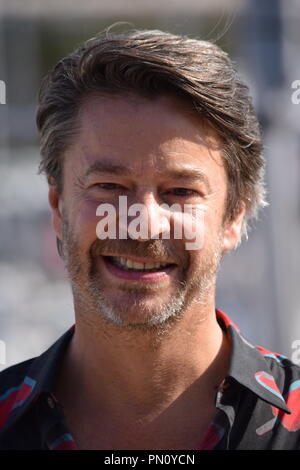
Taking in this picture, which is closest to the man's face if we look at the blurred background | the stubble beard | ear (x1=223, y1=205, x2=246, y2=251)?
the stubble beard

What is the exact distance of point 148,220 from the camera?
197 centimetres

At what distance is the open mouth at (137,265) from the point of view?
2.02 meters

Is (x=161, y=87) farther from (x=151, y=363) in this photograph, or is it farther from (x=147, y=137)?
(x=151, y=363)

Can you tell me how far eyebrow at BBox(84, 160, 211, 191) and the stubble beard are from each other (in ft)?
0.60

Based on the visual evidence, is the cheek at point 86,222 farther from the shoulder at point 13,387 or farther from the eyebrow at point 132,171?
the shoulder at point 13,387

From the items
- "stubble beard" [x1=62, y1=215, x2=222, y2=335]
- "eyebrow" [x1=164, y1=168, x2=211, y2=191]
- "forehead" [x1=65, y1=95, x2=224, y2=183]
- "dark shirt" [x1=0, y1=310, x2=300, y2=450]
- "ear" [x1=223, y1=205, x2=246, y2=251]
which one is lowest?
"dark shirt" [x1=0, y1=310, x2=300, y2=450]

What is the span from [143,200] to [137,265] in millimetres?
177

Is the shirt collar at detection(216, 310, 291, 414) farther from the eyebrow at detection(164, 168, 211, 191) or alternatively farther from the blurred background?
the blurred background

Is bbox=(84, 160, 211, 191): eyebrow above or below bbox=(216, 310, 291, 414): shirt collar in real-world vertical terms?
above

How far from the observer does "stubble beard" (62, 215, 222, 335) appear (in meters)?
1.99

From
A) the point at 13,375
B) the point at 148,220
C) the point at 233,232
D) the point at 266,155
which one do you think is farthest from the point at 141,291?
the point at 266,155

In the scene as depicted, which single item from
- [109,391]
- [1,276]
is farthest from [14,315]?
[109,391]
